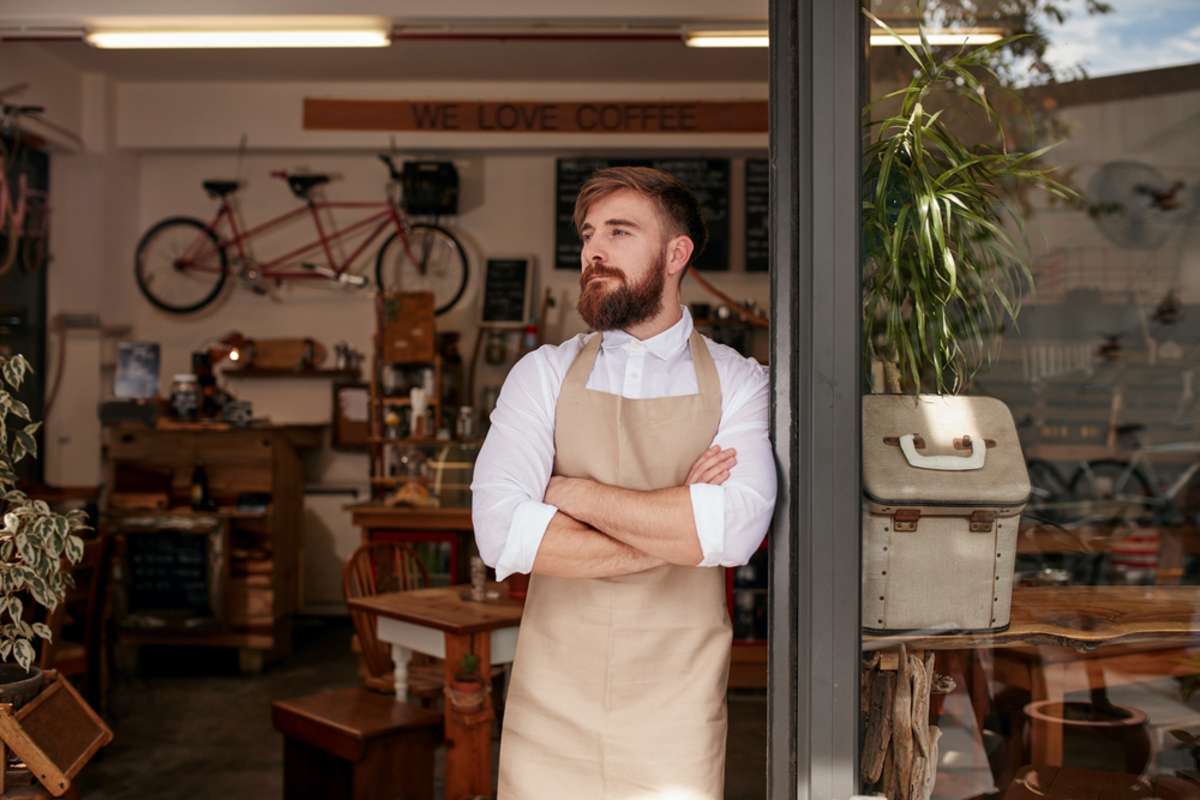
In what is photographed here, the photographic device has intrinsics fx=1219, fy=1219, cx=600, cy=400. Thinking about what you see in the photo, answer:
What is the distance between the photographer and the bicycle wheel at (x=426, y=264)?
8.45 meters

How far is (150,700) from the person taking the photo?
648cm

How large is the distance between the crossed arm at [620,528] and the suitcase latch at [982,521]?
0.46 metres

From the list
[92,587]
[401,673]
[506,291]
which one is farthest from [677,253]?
[506,291]

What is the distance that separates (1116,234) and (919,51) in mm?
4197

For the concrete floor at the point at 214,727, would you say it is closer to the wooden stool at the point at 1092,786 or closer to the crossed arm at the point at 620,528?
the wooden stool at the point at 1092,786

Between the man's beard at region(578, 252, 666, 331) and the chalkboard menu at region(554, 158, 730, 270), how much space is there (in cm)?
597

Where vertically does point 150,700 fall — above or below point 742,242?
below

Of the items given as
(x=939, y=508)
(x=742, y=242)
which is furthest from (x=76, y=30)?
(x=939, y=508)

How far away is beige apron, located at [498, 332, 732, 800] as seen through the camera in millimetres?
2369

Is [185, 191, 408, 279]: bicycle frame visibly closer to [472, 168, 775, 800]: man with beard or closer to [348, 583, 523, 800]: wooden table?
[348, 583, 523, 800]: wooden table

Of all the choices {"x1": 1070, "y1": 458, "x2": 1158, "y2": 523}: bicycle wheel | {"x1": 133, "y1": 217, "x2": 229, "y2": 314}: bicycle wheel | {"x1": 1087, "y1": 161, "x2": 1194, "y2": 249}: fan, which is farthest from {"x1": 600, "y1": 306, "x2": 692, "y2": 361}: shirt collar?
{"x1": 133, "y1": 217, "x2": 229, "y2": 314}: bicycle wheel

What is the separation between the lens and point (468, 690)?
4.04 metres

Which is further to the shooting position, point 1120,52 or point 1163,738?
point 1120,52

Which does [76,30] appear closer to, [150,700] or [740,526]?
[150,700]
